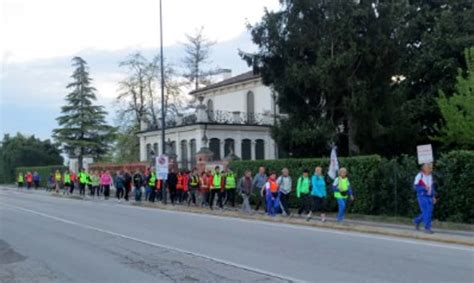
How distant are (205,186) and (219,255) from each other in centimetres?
1601

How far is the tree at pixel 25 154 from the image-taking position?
8212 centimetres

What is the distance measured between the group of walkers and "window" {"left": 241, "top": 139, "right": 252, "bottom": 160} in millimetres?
12539

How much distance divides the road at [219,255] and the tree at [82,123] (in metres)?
60.2

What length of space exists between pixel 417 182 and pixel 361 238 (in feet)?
8.63

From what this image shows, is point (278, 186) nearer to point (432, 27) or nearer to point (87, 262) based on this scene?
point (87, 262)

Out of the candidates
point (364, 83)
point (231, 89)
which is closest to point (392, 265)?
point (364, 83)

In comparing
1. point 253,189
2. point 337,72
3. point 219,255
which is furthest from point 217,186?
point 219,255

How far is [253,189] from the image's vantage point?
2625 centimetres

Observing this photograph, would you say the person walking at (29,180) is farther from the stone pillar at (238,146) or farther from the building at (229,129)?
the stone pillar at (238,146)

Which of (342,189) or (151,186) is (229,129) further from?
(342,189)

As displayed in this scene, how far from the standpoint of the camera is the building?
1886 inches

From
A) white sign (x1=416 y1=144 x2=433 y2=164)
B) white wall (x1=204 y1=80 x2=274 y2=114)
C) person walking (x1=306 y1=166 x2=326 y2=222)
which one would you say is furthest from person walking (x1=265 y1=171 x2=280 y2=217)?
white wall (x1=204 y1=80 x2=274 y2=114)

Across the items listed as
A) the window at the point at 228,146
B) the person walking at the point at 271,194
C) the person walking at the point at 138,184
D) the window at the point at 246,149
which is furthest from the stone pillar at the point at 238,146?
the person walking at the point at 271,194

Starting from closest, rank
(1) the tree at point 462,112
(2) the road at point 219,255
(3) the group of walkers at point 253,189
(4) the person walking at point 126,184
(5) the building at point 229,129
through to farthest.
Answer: (2) the road at point 219,255 < (3) the group of walkers at point 253,189 < (1) the tree at point 462,112 < (4) the person walking at point 126,184 < (5) the building at point 229,129
